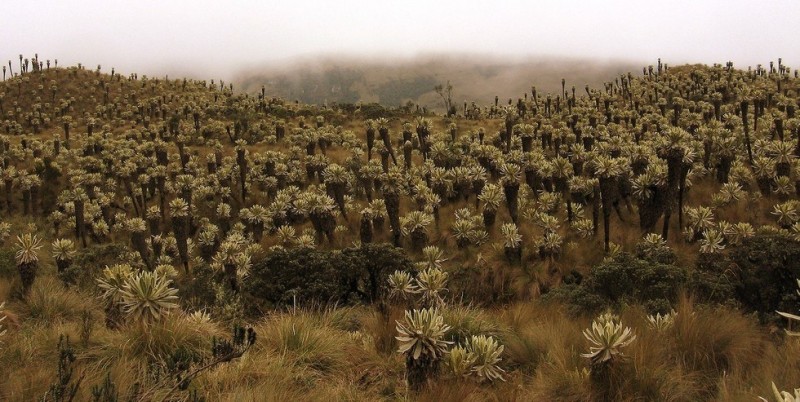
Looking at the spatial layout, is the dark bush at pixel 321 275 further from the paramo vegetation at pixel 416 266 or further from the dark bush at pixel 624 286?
the dark bush at pixel 624 286

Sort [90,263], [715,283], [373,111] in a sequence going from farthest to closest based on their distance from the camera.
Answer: [373,111] < [90,263] < [715,283]

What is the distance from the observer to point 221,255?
62.7 feet

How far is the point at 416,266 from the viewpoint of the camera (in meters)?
16.5

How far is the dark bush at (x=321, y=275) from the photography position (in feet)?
47.1

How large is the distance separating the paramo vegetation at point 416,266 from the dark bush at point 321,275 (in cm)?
9

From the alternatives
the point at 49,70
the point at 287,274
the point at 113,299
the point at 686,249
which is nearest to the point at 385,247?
the point at 287,274

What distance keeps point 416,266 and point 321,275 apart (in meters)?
3.31

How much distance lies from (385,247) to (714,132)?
1604 cm

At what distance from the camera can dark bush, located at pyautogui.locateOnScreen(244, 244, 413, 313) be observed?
566 inches

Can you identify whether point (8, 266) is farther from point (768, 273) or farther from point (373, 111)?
point (373, 111)

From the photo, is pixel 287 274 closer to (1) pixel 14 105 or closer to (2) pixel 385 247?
(2) pixel 385 247

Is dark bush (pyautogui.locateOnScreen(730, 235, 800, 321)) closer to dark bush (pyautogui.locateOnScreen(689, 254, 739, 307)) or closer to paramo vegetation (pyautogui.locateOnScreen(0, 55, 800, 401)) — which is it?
paramo vegetation (pyautogui.locateOnScreen(0, 55, 800, 401))

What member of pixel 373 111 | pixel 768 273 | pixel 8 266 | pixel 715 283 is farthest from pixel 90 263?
pixel 373 111

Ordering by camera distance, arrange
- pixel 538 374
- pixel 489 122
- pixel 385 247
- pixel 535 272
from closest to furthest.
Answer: pixel 538 374, pixel 385 247, pixel 535 272, pixel 489 122
